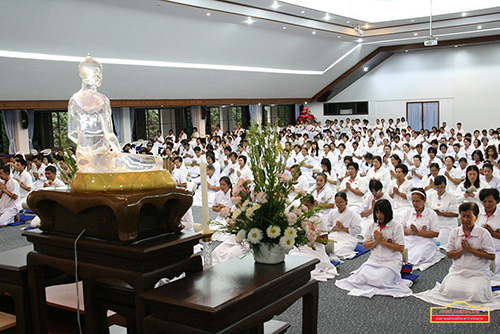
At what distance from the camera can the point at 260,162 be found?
99.8 inches

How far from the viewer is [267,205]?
2.52 m

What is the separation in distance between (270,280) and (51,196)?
113cm

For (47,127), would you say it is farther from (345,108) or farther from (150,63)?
(345,108)

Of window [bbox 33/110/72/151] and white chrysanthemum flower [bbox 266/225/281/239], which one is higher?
window [bbox 33/110/72/151]

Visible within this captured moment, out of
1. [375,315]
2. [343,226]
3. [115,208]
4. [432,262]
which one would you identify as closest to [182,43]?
[343,226]

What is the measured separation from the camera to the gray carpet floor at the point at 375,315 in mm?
3842

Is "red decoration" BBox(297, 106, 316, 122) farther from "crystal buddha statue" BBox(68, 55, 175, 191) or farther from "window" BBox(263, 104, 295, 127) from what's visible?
"crystal buddha statue" BBox(68, 55, 175, 191)

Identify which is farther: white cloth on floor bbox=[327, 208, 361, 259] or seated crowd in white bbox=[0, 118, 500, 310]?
white cloth on floor bbox=[327, 208, 361, 259]

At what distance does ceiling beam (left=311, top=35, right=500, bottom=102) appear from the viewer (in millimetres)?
19047

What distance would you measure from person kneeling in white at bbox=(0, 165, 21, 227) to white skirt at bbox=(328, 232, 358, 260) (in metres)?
5.90

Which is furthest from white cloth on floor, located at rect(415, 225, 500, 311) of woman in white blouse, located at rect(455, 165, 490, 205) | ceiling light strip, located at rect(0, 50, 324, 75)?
ceiling light strip, located at rect(0, 50, 324, 75)

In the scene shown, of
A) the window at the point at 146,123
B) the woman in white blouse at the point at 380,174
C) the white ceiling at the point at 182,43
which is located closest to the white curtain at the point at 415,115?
the white ceiling at the point at 182,43

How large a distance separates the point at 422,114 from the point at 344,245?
691 inches

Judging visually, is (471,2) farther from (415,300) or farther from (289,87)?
(415,300)
